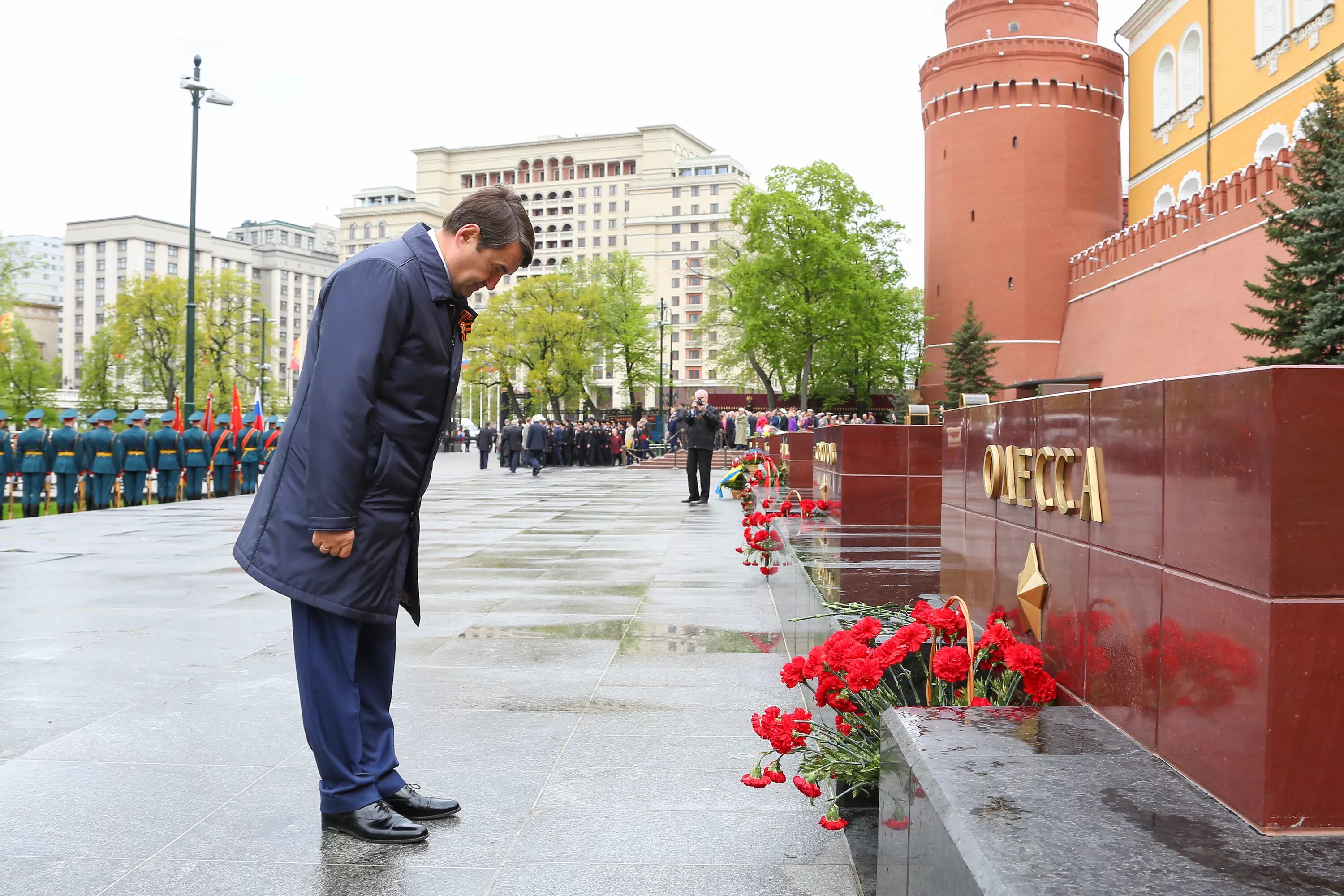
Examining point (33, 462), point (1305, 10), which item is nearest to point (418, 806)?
point (33, 462)

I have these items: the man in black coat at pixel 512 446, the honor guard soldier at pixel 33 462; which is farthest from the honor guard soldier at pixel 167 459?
the man in black coat at pixel 512 446

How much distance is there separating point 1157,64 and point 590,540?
124ft

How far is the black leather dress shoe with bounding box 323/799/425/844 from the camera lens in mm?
3172

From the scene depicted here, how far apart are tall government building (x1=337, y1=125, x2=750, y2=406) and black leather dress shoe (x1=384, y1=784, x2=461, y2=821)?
310 feet

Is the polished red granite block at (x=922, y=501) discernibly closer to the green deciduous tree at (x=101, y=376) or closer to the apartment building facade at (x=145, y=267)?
the green deciduous tree at (x=101, y=376)

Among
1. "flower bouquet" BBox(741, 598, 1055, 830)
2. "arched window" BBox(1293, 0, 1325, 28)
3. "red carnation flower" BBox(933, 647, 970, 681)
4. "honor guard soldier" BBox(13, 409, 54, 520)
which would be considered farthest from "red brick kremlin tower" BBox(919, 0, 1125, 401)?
"red carnation flower" BBox(933, 647, 970, 681)

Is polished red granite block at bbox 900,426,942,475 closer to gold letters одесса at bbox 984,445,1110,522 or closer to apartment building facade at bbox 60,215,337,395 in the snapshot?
gold letters одесса at bbox 984,445,1110,522

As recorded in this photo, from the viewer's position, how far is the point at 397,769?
3.71 meters

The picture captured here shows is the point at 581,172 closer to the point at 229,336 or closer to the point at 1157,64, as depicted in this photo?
the point at 229,336

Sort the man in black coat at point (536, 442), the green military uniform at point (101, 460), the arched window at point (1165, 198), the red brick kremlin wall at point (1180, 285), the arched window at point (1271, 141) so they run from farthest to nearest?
the arched window at point (1165, 198) → the man in black coat at point (536, 442) → the arched window at point (1271, 141) → the red brick kremlin wall at point (1180, 285) → the green military uniform at point (101, 460)

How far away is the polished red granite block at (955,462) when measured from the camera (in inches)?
181

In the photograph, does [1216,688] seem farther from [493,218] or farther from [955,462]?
[955,462]

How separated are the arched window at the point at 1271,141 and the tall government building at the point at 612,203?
68.3 m

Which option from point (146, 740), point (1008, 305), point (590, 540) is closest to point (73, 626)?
point (146, 740)
